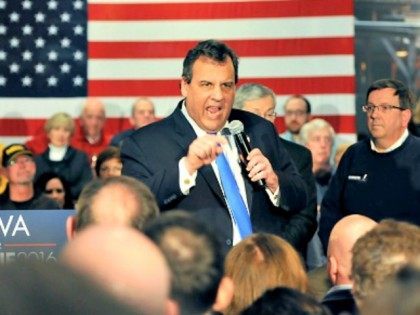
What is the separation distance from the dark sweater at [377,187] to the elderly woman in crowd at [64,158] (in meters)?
2.93

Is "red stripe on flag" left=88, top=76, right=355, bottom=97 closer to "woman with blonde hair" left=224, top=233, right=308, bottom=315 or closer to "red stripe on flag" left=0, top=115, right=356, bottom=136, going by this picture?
"red stripe on flag" left=0, top=115, right=356, bottom=136

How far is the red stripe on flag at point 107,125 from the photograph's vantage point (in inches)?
400

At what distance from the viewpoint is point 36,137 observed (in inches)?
400

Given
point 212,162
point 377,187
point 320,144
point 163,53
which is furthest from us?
point 163,53

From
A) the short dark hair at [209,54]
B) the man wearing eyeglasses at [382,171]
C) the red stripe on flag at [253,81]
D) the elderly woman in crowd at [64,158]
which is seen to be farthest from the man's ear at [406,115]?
the red stripe on flag at [253,81]

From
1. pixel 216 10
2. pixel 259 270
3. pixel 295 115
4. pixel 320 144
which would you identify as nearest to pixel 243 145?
pixel 259 270

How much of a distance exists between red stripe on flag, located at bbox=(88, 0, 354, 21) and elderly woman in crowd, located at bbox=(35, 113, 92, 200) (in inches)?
47.4

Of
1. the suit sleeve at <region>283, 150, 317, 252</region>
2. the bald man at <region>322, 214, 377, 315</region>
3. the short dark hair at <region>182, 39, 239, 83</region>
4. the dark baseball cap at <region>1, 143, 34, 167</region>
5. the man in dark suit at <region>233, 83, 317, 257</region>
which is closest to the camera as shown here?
the bald man at <region>322, 214, 377, 315</region>

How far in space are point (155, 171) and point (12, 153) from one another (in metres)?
3.85

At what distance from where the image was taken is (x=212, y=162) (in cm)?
494

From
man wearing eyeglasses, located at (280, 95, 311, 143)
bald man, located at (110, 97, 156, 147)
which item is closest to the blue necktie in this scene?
man wearing eyeglasses, located at (280, 95, 311, 143)

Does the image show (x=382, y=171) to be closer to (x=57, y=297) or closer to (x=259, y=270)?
(x=259, y=270)

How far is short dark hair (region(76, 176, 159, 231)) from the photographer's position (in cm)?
288

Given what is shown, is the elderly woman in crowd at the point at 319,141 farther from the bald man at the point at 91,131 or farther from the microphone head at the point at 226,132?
the microphone head at the point at 226,132
